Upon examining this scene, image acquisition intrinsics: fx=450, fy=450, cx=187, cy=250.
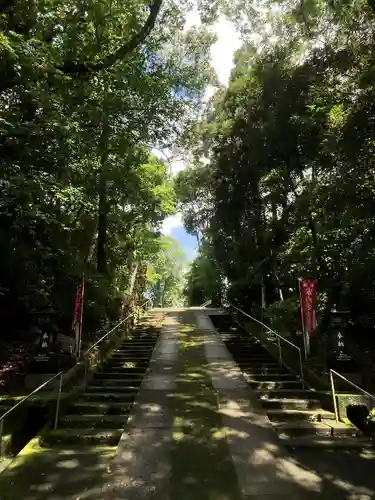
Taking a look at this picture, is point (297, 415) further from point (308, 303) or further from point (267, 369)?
point (267, 369)

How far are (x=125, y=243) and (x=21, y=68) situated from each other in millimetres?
11951

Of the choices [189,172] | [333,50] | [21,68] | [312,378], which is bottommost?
[312,378]

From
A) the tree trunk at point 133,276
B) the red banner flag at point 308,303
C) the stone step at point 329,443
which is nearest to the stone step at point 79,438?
the stone step at point 329,443

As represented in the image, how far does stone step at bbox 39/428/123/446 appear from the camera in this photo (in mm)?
6793

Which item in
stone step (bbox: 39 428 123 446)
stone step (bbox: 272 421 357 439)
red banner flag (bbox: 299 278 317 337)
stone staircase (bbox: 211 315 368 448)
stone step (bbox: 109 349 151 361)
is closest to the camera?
stone step (bbox: 39 428 123 446)

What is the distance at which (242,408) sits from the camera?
798cm

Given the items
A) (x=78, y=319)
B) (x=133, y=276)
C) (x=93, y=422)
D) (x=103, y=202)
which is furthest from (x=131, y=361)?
(x=133, y=276)

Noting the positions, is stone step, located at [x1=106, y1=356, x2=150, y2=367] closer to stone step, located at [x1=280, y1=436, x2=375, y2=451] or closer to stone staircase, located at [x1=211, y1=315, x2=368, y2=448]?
stone staircase, located at [x1=211, y1=315, x2=368, y2=448]

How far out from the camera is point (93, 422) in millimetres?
7473

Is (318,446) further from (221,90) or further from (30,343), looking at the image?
(221,90)

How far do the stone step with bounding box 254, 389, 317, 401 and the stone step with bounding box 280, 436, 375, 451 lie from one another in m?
1.77

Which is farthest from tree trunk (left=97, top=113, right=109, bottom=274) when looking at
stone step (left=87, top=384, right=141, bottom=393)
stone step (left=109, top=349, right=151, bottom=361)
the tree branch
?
stone step (left=87, top=384, right=141, bottom=393)

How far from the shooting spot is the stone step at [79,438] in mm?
6793

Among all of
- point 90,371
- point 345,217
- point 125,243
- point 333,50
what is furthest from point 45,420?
point 125,243
